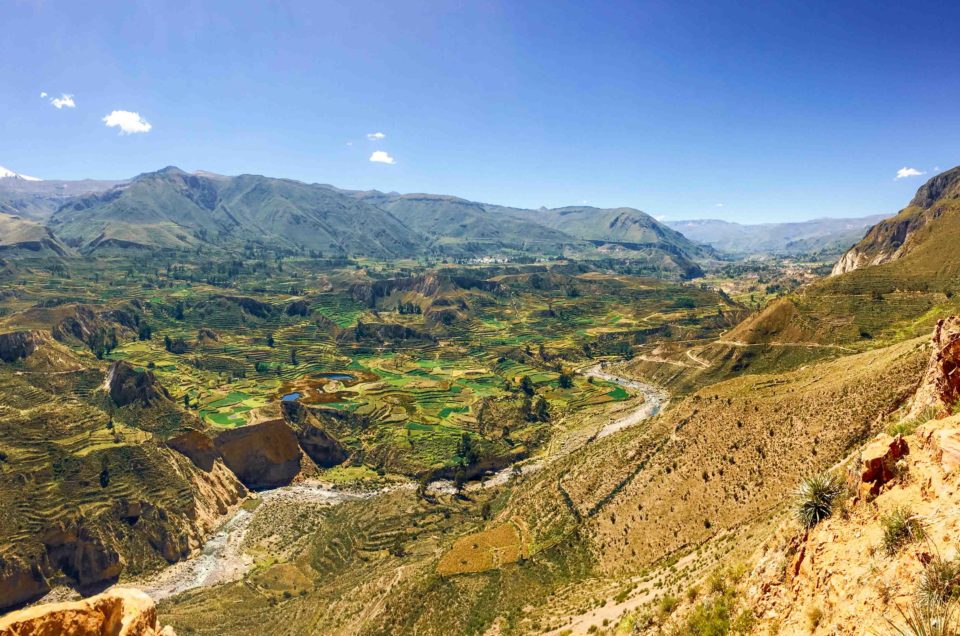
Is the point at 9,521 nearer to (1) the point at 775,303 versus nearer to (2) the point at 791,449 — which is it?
(2) the point at 791,449

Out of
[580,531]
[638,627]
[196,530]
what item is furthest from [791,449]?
[196,530]

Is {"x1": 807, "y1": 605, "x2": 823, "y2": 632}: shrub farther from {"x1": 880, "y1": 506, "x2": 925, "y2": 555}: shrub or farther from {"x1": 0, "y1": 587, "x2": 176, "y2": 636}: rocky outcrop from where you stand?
{"x1": 0, "y1": 587, "x2": 176, "y2": 636}: rocky outcrop

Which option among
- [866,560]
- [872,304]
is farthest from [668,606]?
[872,304]

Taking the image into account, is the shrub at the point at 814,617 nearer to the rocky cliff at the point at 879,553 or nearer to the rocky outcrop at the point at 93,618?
the rocky cliff at the point at 879,553

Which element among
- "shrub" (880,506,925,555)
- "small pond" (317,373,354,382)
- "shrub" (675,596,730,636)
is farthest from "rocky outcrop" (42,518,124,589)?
"shrub" (880,506,925,555)

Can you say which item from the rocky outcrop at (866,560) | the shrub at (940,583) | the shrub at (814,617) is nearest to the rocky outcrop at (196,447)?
the rocky outcrop at (866,560)

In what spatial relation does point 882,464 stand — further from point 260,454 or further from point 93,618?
point 260,454
